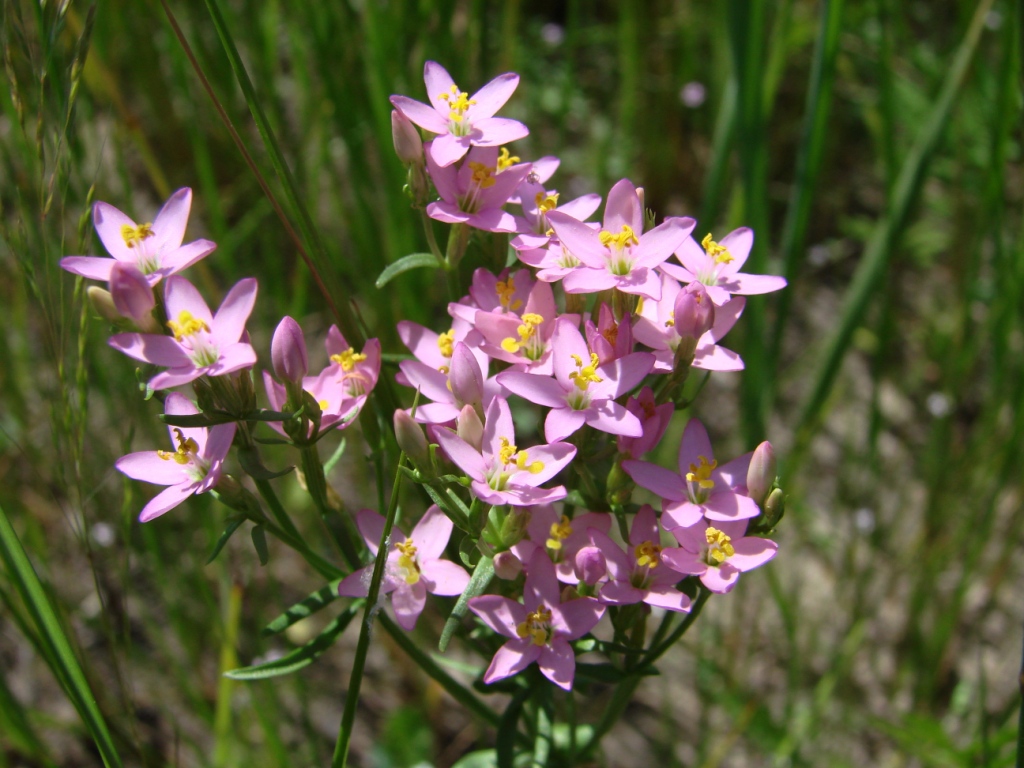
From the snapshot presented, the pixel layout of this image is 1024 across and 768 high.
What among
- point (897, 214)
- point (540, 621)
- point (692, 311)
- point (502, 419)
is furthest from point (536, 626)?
point (897, 214)

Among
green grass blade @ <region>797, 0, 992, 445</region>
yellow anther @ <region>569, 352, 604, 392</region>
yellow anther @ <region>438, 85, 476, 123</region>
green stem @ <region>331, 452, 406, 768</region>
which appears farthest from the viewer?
green grass blade @ <region>797, 0, 992, 445</region>

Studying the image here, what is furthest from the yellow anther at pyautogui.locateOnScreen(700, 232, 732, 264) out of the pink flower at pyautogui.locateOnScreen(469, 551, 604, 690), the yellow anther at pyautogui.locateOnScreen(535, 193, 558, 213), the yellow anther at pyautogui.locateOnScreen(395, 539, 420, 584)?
the yellow anther at pyautogui.locateOnScreen(395, 539, 420, 584)

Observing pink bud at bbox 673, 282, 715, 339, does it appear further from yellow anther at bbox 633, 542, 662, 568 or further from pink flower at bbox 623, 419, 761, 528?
yellow anther at bbox 633, 542, 662, 568

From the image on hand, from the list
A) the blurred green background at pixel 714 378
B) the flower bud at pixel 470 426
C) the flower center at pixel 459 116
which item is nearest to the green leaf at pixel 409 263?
the blurred green background at pixel 714 378

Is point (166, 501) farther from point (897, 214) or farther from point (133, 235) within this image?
point (897, 214)

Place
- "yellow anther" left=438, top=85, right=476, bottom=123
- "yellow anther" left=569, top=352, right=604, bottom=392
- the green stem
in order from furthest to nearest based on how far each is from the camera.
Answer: "yellow anther" left=438, top=85, right=476, bottom=123, "yellow anther" left=569, top=352, right=604, bottom=392, the green stem

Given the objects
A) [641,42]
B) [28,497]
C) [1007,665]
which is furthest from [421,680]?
[641,42]

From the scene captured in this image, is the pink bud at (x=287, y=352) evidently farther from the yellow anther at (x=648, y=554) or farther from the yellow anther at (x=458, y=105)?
the yellow anther at (x=648, y=554)
